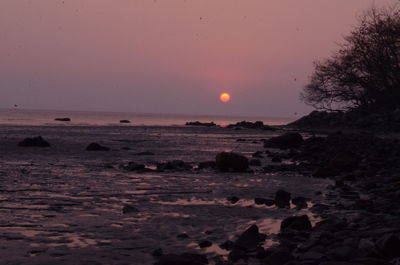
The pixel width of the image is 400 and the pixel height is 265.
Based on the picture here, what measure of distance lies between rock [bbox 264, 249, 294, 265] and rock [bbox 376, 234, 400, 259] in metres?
1.01

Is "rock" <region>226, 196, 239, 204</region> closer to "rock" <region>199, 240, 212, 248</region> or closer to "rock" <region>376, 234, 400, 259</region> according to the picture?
"rock" <region>199, 240, 212, 248</region>

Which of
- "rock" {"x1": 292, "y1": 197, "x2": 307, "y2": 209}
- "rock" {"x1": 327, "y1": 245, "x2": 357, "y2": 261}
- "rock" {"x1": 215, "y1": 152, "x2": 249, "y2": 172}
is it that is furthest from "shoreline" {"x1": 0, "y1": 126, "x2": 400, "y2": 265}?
"rock" {"x1": 215, "y1": 152, "x2": 249, "y2": 172}

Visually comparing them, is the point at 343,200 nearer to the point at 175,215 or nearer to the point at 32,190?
the point at 175,215

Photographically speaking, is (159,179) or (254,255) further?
(159,179)

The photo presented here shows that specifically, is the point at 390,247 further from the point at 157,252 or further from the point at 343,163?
the point at 343,163

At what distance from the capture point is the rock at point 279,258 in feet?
17.7

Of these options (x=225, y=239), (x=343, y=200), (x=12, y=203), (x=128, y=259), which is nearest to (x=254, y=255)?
(x=225, y=239)

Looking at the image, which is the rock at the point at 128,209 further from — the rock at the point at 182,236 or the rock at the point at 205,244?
the rock at the point at 205,244

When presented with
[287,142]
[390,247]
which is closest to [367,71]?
[287,142]

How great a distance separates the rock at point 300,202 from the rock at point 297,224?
6.96 feet

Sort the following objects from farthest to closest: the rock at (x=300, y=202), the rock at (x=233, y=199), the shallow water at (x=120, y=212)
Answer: the rock at (x=233, y=199) → the rock at (x=300, y=202) → the shallow water at (x=120, y=212)

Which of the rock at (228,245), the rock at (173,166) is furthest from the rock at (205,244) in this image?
the rock at (173,166)

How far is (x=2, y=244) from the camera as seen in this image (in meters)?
6.39

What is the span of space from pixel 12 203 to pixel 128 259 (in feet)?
14.5
